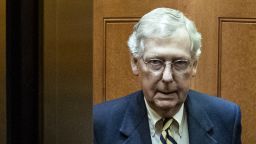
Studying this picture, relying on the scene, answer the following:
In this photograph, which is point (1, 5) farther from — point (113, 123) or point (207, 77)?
point (207, 77)

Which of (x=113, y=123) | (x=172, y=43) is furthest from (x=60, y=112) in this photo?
(x=113, y=123)

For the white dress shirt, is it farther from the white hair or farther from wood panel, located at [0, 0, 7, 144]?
wood panel, located at [0, 0, 7, 144]

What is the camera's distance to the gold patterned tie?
1687 millimetres

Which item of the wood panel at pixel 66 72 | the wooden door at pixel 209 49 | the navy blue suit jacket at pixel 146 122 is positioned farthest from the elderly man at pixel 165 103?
the wood panel at pixel 66 72

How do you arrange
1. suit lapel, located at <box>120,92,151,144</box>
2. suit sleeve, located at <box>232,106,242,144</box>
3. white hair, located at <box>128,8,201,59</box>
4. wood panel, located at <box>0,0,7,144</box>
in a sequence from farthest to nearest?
suit sleeve, located at <box>232,106,242,144</box>, suit lapel, located at <box>120,92,151,144</box>, white hair, located at <box>128,8,201,59</box>, wood panel, located at <box>0,0,7,144</box>

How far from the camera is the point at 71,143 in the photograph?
1.30ft

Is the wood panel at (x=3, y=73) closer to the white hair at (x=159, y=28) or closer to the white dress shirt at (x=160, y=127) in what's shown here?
the white hair at (x=159, y=28)

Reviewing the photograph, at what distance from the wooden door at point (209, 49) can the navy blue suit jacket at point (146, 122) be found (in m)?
0.82

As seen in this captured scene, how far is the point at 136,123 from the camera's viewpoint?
1.78 meters

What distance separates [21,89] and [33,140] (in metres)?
0.04

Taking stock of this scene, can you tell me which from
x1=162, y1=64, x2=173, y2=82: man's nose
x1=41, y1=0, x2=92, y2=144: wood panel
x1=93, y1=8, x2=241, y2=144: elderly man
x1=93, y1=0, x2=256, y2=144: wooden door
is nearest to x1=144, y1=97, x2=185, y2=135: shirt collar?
x1=93, y1=8, x2=241, y2=144: elderly man

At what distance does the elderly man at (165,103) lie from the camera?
1.65 metres

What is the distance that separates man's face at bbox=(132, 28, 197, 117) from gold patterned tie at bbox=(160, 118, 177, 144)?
68 mm

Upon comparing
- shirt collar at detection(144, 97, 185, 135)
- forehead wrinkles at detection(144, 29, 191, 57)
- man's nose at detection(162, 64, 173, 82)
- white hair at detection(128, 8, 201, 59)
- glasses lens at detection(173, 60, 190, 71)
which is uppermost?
white hair at detection(128, 8, 201, 59)
